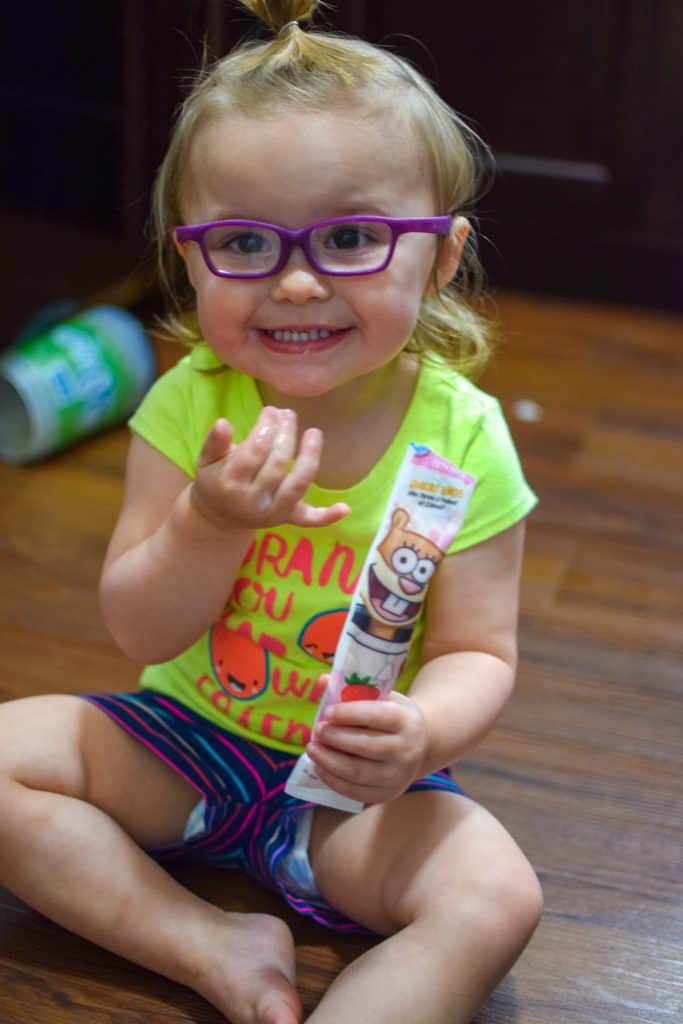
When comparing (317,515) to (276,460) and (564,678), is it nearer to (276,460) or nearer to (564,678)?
(276,460)

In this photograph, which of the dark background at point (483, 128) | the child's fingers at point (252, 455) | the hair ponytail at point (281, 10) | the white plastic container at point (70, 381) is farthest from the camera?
the dark background at point (483, 128)

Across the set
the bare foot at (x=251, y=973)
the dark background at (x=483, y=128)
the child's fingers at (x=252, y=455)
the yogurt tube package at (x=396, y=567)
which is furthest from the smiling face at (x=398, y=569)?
the dark background at (x=483, y=128)

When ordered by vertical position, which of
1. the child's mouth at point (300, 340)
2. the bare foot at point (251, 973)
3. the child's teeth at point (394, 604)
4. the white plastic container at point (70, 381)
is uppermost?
the child's mouth at point (300, 340)

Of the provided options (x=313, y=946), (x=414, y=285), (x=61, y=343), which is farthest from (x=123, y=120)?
(x=313, y=946)

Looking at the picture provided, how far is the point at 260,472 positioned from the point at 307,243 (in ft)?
0.48

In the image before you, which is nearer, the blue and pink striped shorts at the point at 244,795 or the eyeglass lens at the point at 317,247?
the eyeglass lens at the point at 317,247

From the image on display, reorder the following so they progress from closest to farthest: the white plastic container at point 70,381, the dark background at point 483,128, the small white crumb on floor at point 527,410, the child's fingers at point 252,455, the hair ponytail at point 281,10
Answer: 1. the child's fingers at point 252,455
2. the hair ponytail at point 281,10
3. the white plastic container at point 70,381
4. the small white crumb on floor at point 527,410
5. the dark background at point 483,128

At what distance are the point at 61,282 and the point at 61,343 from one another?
279mm

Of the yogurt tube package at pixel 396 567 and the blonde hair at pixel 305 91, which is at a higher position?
the blonde hair at pixel 305 91

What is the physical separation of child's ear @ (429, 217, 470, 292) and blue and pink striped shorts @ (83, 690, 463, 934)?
0.33 metres

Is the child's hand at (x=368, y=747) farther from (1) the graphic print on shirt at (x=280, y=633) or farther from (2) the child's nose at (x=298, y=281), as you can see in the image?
(2) the child's nose at (x=298, y=281)

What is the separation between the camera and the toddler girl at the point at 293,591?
0.86 m

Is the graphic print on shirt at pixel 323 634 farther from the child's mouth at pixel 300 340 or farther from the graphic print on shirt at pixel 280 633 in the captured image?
the child's mouth at pixel 300 340

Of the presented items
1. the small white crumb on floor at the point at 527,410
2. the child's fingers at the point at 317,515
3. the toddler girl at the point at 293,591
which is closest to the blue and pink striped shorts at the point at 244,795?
the toddler girl at the point at 293,591
